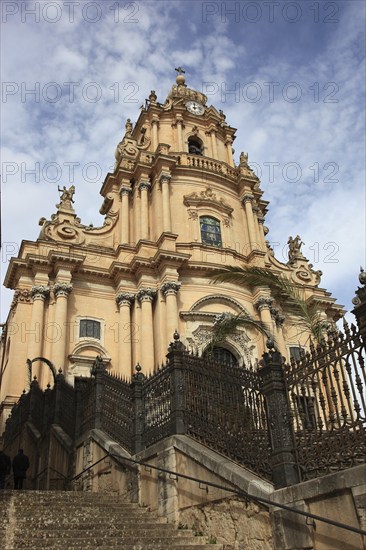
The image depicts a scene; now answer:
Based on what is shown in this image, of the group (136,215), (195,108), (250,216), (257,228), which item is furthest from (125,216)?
(195,108)

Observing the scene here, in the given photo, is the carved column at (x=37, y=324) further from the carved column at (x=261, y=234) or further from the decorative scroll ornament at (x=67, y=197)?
the carved column at (x=261, y=234)

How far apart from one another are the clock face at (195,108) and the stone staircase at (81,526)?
27506 millimetres

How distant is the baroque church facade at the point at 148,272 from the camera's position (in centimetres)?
2189

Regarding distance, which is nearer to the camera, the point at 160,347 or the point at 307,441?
the point at 307,441

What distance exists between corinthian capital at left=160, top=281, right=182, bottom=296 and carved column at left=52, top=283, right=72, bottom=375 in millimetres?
4062

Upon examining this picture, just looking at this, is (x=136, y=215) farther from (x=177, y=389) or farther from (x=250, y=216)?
(x=177, y=389)

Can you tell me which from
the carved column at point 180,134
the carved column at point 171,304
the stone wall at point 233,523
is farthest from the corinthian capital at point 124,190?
the stone wall at point 233,523

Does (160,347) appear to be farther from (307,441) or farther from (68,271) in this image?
(307,441)

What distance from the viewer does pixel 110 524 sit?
25.6 feet

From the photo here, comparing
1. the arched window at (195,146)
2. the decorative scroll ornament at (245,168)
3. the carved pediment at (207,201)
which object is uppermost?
the arched window at (195,146)

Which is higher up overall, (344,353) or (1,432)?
(1,432)

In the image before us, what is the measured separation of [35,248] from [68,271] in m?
2.18

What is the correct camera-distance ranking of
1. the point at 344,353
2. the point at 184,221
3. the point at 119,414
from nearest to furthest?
the point at 344,353, the point at 119,414, the point at 184,221

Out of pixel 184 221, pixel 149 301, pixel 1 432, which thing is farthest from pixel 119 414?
pixel 184 221
